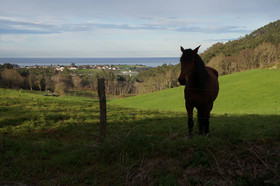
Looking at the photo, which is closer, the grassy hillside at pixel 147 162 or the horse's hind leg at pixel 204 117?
the grassy hillside at pixel 147 162

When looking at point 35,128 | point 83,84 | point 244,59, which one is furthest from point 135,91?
point 35,128

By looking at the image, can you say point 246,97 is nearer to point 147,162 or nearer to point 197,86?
point 197,86

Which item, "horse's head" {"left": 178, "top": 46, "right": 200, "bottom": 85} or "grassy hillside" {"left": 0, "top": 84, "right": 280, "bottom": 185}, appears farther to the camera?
"horse's head" {"left": 178, "top": 46, "right": 200, "bottom": 85}

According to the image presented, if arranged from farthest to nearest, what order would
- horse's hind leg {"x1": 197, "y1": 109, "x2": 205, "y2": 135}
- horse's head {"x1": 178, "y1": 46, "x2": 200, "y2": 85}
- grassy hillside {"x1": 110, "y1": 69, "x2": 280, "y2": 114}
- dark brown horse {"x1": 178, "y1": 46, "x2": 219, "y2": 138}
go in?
grassy hillside {"x1": 110, "y1": 69, "x2": 280, "y2": 114}
horse's hind leg {"x1": 197, "y1": 109, "x2": 205, "y2": 135}
dark brown horse {"x1": 178, "y1": 46, "x2": 219, "y2": 138}
horse's head {"x1": 178, "y1": 46, "x2": 200, "y2": 85}

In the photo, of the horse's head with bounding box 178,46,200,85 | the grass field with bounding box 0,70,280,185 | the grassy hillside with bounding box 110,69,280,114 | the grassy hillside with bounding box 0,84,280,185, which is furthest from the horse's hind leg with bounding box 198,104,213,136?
the grassy hillside with bounding box 110,69,280,114

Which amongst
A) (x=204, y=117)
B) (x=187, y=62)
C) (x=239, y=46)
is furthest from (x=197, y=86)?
(x=239, y=46)

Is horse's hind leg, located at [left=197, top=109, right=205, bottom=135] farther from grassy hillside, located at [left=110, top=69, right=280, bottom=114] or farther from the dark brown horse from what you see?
grassy hillside, located at [left=110, top=69, right=280, bottom=114]

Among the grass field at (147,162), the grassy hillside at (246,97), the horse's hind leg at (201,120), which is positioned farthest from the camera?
the grassy hillside at (246,97)

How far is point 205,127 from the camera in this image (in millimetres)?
7605

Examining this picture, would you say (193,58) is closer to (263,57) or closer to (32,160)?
(32,160)

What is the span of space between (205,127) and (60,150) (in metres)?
5.19

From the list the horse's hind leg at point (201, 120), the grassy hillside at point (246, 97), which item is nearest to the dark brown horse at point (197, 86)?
the horse's hind leg at point (201, 120)

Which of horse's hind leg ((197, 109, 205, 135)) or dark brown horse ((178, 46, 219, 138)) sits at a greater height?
dark brown horse ((178, 46, 219, 138))

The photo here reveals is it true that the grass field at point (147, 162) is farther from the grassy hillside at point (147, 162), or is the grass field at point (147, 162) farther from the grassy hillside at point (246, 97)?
the grassy hillside at point (246, 97)
